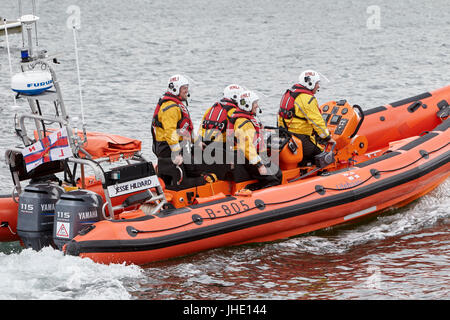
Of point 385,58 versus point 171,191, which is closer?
point 171,191

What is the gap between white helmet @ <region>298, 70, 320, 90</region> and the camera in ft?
24.0

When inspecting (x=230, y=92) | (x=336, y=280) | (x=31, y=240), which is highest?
(x=230, y=92)

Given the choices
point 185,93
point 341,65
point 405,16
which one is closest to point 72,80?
point 341,65

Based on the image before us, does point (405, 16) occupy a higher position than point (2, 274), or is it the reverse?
point (405, 16)

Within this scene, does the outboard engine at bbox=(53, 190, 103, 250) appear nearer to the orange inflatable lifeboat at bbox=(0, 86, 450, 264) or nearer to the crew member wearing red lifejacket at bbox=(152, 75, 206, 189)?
the orange inflatable lifeboat at bbox=(0, 86, 450, 264)

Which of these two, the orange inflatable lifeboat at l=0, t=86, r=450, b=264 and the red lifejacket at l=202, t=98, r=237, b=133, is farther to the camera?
the red lifejacket at l=202, t=98, r=237, b=133

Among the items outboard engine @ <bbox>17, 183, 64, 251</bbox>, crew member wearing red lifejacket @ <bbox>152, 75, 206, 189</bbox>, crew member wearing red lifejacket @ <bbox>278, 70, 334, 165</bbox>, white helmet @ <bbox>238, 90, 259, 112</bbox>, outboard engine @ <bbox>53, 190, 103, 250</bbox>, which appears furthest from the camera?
crew member wearing red lifejacket @ <bbox>278, 70, 334, 165</bbox>

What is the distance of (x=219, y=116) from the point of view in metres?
6.76

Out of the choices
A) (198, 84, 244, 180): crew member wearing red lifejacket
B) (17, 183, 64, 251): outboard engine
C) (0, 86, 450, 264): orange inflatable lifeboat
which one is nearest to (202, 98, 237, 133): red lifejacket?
(198, 84, 244, 180): crew member wearing red lifejacket

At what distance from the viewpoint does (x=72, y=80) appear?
15352 mm

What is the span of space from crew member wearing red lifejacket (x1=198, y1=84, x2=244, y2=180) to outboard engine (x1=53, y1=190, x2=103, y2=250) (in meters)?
1.35

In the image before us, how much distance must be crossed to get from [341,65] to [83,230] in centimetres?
1166

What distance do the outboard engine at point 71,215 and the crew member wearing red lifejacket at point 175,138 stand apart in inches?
38.3

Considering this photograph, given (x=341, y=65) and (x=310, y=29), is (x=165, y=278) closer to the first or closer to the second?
(x=341, y=65)
